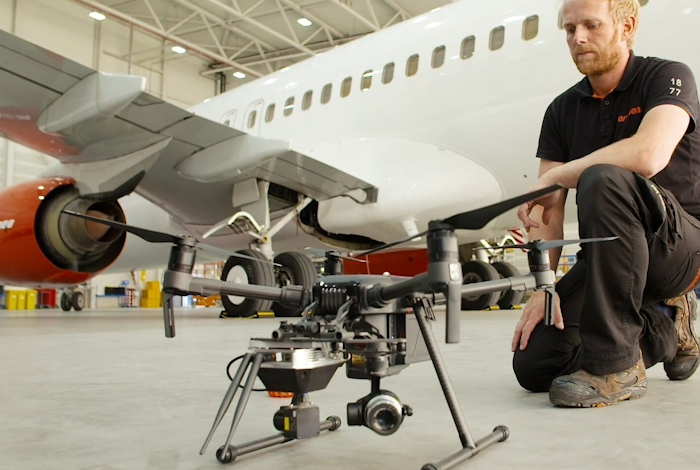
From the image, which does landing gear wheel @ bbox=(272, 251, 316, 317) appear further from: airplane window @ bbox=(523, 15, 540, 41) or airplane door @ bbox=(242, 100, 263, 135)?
airplane window @ bbox=(523, 15, 540, 41)

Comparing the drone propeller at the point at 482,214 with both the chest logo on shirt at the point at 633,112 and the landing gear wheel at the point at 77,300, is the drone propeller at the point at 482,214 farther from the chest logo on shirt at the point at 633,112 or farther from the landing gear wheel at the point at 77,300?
the landing gear wheel at the point at 77,300

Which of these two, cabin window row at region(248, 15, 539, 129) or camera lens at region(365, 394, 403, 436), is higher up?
cabin window row at region(248, 15, 539, 129)

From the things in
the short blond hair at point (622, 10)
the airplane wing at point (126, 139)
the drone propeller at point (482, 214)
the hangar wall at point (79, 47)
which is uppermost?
the hangar wall at point (79, 47)

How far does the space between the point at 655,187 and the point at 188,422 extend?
1.15 m

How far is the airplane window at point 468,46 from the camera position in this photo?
15.5ft

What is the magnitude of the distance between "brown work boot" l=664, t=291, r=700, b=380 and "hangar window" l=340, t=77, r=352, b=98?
14.3 feet

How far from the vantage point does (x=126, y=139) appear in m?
4.62

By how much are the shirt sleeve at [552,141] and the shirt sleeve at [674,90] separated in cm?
32

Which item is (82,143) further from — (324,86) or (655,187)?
(655,187)

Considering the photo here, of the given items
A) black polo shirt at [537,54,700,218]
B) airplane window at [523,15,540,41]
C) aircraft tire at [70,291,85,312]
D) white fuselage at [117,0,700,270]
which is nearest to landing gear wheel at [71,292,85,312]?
aircraft tire at [70,291,85,312]

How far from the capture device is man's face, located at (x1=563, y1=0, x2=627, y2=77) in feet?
4.94

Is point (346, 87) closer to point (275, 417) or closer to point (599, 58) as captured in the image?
point (599, 58)

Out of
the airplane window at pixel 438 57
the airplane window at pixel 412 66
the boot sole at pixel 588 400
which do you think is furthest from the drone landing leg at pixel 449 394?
the airplane window at pixel 412 66

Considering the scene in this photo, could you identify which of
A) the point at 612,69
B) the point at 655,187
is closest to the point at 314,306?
the point at 655,187
